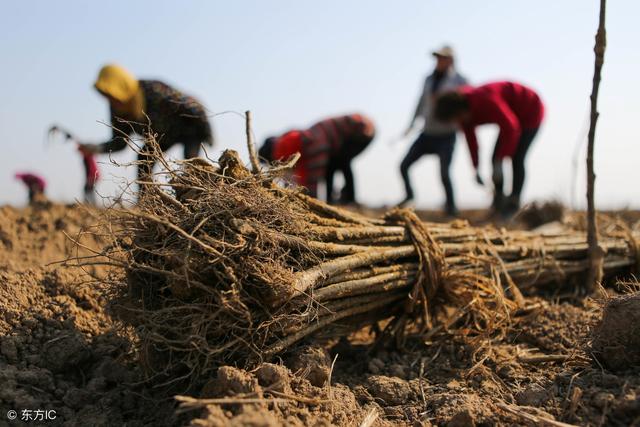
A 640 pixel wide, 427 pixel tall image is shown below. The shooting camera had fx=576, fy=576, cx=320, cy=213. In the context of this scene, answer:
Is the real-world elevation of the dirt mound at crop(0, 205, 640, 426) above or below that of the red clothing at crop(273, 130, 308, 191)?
below

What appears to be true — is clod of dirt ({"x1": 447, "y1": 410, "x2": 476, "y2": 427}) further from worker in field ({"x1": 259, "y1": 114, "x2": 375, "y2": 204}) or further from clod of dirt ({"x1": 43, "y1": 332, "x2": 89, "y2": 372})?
worker in field ({"x1": 259, "y1": 114, "x2": 375, "y2": 204})

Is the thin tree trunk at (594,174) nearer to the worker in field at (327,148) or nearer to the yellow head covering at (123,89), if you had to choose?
the worker in field at (327,148)

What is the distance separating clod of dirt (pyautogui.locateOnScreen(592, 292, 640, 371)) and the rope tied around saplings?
2.69 feet

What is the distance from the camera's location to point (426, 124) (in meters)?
6.57

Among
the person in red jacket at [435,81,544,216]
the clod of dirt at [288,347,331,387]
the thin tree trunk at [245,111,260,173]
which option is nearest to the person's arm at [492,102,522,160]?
the person in red jacket at [435,81,544,216]

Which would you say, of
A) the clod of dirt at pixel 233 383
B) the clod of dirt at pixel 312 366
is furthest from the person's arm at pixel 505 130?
the clod of dirt at pixel 233 383

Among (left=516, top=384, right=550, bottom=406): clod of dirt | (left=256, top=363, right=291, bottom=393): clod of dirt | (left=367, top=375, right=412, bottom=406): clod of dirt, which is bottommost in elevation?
(left=367, top=375, right=412, bottom=406): clod of dirt

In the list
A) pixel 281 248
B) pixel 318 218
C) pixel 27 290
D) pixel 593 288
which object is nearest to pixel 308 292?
pixel 281 248

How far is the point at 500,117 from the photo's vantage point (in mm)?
5977

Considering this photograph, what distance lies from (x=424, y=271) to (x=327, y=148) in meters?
3.02

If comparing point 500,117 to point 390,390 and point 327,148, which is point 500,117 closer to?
point 327,148

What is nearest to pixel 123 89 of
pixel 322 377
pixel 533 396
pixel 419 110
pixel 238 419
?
pixel 322 377

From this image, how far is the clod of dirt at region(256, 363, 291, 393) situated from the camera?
84.5 inches

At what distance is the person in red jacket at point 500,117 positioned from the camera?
6.04m
